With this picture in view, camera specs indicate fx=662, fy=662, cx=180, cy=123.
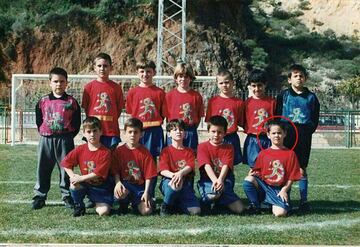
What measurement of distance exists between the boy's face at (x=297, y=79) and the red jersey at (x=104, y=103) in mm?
1814

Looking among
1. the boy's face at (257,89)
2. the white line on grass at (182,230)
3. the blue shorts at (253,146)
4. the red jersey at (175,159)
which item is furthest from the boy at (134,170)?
the boy's face at (257,89)

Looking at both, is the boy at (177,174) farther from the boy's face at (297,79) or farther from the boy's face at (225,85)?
the boy's face at (297,79)

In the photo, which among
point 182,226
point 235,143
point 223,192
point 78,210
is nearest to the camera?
point 182,226

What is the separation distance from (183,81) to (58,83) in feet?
4.15

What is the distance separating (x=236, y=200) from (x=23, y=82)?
43.7 ft

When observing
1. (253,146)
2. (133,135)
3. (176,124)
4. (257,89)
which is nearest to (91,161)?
(133,135)

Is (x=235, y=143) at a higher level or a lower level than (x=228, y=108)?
lower


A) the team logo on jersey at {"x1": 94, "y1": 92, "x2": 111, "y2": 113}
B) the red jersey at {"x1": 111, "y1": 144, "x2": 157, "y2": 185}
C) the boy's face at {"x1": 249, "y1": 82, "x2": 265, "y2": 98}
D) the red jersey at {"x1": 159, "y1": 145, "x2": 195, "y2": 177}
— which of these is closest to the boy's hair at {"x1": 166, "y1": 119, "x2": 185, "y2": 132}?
the red jersey at {"x1": 159, "y1": 145, "x2": 195, "y2": 177}

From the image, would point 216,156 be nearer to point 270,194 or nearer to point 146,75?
point 270,194

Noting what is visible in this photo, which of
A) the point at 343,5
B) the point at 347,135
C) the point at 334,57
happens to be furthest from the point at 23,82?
the point at 343,5

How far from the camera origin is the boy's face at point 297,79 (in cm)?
660

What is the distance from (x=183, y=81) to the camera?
678 cm

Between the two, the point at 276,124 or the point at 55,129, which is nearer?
the point at 276,124

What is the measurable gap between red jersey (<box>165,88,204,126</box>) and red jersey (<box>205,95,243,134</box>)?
0.14m
